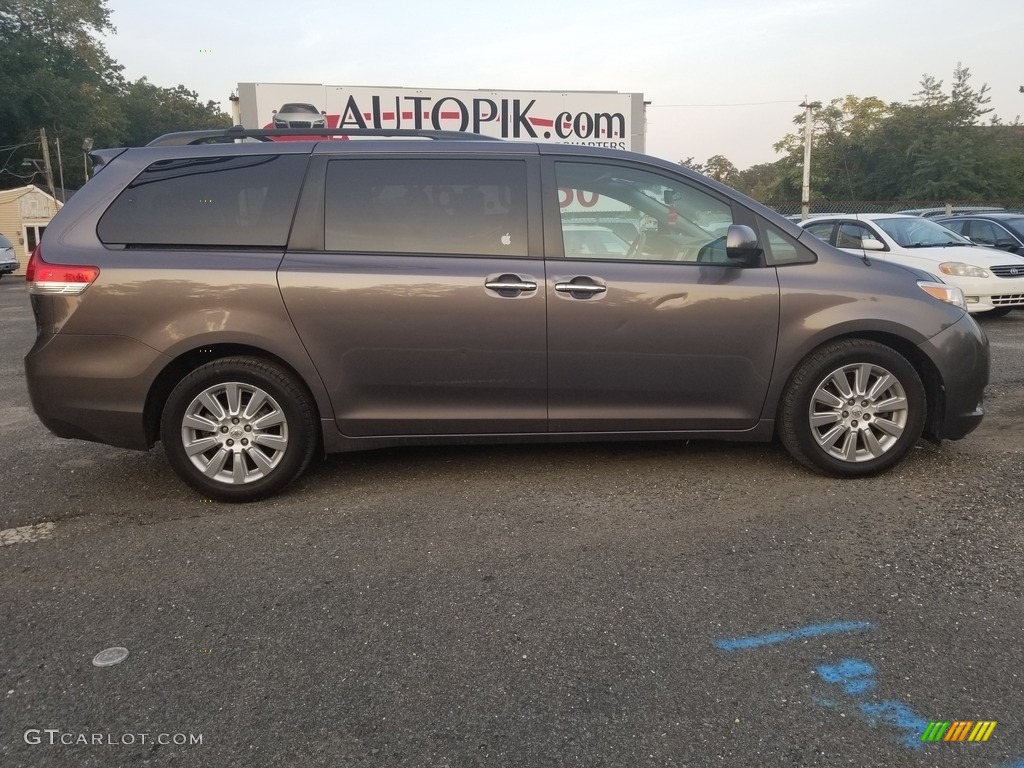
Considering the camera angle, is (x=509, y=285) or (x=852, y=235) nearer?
(x=509, y=285)

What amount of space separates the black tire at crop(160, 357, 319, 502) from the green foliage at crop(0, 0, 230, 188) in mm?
44941

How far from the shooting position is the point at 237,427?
3949 mm

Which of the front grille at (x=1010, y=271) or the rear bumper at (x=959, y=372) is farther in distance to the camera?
the front grille at (x=1010, y=271)

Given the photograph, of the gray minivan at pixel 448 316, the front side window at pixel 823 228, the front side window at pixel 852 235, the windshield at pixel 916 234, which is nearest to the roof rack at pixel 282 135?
the gray minivan at pixel 448 316

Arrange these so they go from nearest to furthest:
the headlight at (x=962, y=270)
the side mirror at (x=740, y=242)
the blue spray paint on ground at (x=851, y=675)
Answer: the blue spray paint on ground at (x=851, y=675) < the side mirror at (x=740, y=242) < the headlight at (x=962, y=270)

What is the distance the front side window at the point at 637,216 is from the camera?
410 centimetres

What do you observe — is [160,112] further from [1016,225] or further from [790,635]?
[790,635]

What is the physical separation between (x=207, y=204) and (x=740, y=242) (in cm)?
271

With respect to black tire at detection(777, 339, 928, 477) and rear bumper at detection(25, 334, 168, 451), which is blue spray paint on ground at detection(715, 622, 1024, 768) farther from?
rear bumper at detection(25, 334, 168, 451)

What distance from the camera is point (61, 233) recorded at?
3.89 metres

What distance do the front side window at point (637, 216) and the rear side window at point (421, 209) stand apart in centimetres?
30

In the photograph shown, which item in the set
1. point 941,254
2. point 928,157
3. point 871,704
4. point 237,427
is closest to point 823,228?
point 941,254

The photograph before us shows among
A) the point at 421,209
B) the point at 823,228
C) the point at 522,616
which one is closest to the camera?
the point at 522,616

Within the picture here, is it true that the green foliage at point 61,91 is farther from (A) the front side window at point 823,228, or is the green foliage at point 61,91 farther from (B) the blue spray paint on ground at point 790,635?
(B) the blue spray paint on ground at point 790,635
